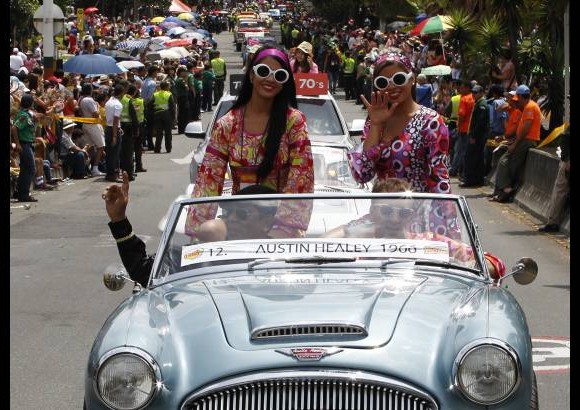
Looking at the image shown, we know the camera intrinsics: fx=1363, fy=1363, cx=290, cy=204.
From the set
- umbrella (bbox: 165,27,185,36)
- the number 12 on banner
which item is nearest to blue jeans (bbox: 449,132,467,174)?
the number 12 on banner

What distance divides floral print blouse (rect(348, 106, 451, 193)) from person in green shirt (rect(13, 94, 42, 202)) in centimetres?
1308

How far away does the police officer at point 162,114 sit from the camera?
2995 centimetres

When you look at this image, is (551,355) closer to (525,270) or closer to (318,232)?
(525,270)

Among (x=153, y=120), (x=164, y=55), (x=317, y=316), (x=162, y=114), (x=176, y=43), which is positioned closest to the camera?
(x=317, y=316)

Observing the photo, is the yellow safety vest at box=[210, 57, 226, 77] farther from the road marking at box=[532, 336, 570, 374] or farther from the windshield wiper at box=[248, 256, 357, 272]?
the windshield wiper at box=[248, 256, 357, 272]

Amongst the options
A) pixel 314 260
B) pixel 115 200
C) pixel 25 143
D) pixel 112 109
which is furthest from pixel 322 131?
pixel 314 260

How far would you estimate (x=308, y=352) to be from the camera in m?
5.23

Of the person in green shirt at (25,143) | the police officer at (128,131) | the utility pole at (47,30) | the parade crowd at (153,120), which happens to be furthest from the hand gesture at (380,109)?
the utility pole at (47,30)

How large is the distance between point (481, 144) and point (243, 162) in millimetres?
15380

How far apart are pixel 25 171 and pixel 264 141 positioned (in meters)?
13.3

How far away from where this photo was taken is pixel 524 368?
5336mm

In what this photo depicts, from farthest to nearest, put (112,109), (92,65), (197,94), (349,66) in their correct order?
1. (349,66)
2. (197,94)
3. (92,65)
4. (112,109)
